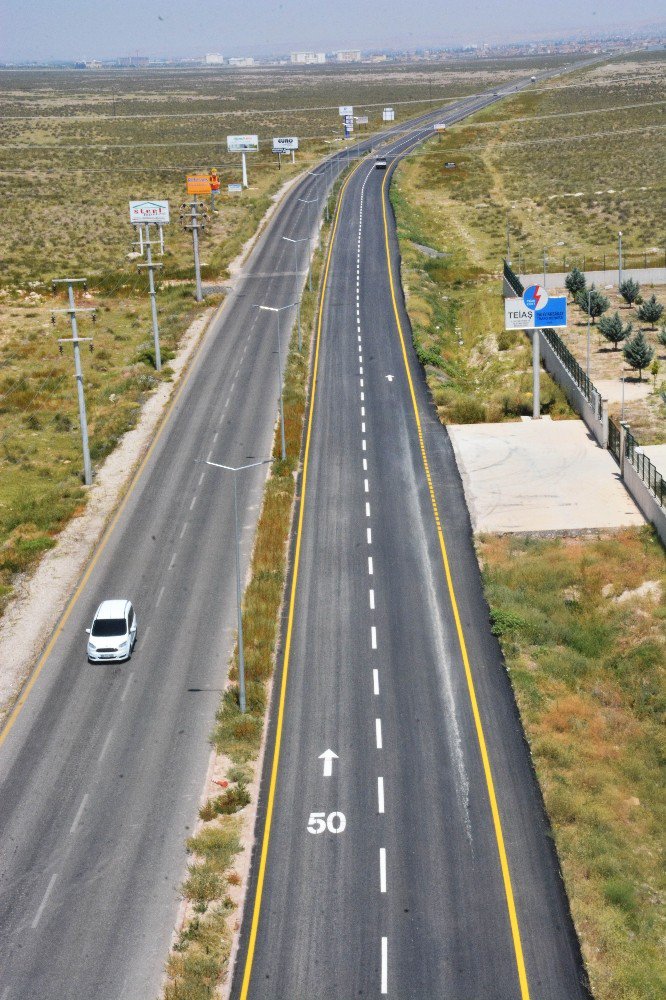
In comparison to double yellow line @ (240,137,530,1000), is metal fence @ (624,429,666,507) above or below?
above

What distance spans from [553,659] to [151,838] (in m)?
17.5

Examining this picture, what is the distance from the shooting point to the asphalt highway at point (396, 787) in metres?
29.1

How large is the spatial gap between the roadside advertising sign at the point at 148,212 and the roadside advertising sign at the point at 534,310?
63.2 meters

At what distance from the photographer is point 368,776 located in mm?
36688

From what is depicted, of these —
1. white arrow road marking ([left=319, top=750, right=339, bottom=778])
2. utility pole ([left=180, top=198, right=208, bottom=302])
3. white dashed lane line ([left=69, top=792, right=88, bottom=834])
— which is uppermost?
utility pole ([left=180, top=198, right=208, bottom=302])

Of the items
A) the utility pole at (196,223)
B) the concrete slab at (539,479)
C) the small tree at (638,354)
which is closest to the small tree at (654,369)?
the small tree at (638,354)

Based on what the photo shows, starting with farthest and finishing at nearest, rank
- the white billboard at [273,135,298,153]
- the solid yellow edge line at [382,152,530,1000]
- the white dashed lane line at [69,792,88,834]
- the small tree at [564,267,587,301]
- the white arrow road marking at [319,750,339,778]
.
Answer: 1. the white billboard at [273,135,298,153]
2. the small tree at [564,267,587,301]
3. the white arrow road marking at [319,750,339,778]
4. the white dashed lane line at [69,792,88,834]
5. the solid yellow edge line at [382,152,530,1000]

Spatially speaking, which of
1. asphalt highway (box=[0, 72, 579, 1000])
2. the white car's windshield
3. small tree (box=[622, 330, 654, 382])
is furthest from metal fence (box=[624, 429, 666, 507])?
the white car's windshield

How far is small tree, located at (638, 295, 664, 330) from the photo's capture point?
281 ft

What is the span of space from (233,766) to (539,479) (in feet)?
95.3

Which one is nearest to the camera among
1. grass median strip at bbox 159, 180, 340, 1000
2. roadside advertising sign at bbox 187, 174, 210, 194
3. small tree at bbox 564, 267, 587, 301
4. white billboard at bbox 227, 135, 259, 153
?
grass median strip at bbox 159, 180, 340, 1000

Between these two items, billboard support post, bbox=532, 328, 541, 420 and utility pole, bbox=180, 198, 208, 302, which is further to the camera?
utility pole, bbox=180, 198, 208, 302

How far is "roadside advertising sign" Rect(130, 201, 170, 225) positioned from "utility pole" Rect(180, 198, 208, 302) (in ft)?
9.18

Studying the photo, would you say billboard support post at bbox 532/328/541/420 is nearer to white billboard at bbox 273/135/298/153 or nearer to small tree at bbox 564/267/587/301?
small tree at bbox 564/267/587/301
